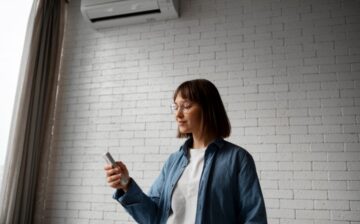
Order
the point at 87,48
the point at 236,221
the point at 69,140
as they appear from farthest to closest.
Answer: the point at 87,48, the point at 69,140, the point at 236,221

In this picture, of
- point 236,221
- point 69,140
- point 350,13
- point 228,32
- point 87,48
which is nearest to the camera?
point 236,221

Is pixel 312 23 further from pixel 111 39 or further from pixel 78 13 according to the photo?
pixel 78 13

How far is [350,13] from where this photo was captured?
9.09 ft

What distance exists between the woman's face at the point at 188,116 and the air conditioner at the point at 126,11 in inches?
79.0

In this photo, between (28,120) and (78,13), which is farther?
(78,13)

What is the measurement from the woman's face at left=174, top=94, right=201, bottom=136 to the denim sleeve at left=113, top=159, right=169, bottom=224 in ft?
0.98

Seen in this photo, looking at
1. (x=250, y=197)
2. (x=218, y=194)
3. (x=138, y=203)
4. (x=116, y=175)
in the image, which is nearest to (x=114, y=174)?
(x=116, y=175)

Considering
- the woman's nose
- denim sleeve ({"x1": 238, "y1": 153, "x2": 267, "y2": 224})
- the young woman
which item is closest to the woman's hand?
the young woman

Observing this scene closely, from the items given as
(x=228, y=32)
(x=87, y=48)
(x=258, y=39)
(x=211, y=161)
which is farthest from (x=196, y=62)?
(x=211, y=161)

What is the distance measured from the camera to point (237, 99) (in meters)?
2.84

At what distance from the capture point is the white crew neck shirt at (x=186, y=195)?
1.17 meters

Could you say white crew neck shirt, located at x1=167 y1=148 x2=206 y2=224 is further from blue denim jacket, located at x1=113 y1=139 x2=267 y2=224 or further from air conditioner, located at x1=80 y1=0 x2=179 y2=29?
air conditioner, located at x1=80 y1=0 x2=179 y2=29

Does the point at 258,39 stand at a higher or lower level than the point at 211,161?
higher

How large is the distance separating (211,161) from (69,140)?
7.73 feet
